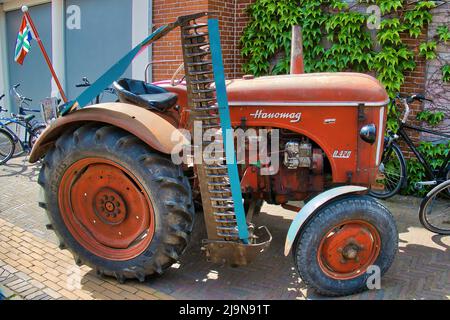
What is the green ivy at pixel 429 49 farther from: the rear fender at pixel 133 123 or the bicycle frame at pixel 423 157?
the rear fender at pixel 133 123

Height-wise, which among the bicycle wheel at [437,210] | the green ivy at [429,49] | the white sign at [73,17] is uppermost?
the white sign at [73,17]

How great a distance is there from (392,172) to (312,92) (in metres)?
2.75

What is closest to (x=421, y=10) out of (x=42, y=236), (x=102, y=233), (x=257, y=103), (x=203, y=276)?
(x=257, y=103)

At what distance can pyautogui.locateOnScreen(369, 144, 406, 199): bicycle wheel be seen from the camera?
5.20 m

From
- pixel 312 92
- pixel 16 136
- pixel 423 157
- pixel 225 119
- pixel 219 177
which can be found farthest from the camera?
pixel 16 136

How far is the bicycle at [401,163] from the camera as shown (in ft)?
16.0

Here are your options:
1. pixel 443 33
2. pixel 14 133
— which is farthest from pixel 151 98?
pixel 14 133

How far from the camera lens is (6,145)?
744cm

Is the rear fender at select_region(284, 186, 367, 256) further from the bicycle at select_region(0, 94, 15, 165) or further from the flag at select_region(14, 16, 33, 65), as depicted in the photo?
the bicycle at select_region(0, 94, 15, 165)

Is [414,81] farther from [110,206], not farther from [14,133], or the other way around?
[14,133]

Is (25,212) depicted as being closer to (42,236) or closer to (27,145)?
(42,236)

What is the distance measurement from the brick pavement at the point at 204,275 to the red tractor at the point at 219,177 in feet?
0.66

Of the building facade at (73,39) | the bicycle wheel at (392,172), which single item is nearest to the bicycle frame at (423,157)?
the bicycle wheel at (392,172)

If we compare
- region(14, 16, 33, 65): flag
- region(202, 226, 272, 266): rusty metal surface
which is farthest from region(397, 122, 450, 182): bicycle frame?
region(14, 16, 33, 65): flag
